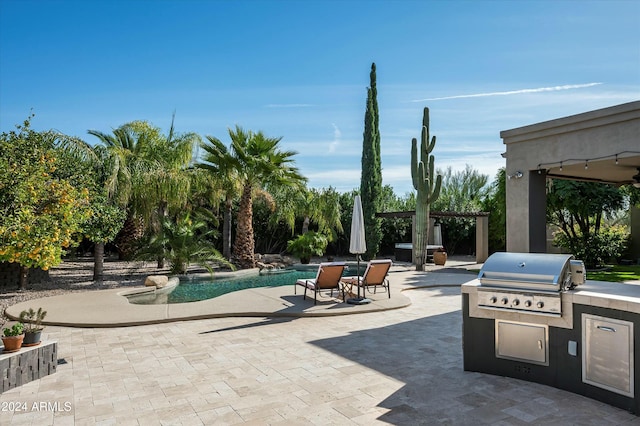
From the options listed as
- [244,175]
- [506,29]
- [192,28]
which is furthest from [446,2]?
[244,175]

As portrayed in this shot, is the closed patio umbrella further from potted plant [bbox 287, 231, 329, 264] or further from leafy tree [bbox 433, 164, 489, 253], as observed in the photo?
leafy tree [bbox 433, 164, 489, 253]

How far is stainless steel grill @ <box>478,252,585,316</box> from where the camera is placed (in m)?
4.47

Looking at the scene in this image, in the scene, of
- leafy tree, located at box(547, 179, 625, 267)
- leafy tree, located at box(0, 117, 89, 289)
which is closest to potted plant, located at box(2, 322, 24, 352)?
leafy tree, located at box(0, 117, 89, 289)

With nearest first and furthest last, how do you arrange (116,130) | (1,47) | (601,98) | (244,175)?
(1,47) < (601,98) < (244,175) < (116,130)

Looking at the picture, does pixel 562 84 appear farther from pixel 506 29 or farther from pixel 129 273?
pixel 129 273

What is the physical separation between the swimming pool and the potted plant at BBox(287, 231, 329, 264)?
2.85 metres

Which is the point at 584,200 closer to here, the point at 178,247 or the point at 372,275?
the point at 372,275

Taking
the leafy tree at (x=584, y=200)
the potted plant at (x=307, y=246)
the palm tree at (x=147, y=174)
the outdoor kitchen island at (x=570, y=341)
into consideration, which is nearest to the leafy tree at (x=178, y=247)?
the palm tree at (x=147, y=174)

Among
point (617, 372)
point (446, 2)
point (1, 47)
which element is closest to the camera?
point (617, 372)

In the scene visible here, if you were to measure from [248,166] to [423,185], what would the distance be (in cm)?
694

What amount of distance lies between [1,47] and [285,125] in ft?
45.3

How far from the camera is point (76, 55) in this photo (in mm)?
12336

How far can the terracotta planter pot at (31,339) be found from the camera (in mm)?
5012

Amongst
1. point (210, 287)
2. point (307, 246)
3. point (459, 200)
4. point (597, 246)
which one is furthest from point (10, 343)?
point (459, 200)
